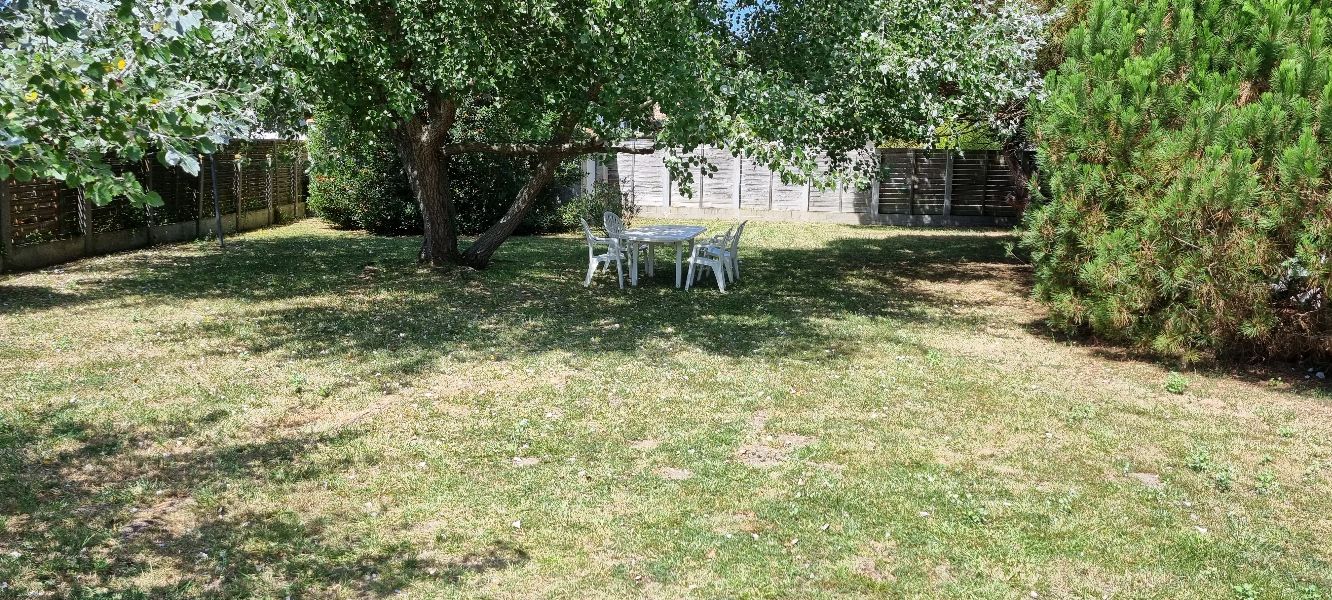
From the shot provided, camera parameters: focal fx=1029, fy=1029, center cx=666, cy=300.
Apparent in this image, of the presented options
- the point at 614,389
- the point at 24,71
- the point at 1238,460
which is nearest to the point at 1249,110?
the point at 1238,460

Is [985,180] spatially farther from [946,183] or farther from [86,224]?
[86,224]

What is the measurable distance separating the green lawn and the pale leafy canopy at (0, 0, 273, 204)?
158cm

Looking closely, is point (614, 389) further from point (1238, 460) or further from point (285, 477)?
point (1238, 460)

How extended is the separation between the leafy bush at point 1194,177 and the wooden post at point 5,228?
34.0 ft

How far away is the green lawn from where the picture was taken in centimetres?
406

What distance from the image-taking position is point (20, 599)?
11.9 feet

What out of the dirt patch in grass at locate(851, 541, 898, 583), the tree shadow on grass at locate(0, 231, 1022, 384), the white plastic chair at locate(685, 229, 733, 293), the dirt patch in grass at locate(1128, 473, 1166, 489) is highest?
the white plastic chair at locate(685, 229, 733, 293)

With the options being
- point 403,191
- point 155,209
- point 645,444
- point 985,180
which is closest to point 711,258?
point 645,444

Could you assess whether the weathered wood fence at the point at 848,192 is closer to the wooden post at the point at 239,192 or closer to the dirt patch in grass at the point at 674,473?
the wooden post at the point at 239,192

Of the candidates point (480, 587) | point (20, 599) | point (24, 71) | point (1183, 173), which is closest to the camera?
point (24, 71)

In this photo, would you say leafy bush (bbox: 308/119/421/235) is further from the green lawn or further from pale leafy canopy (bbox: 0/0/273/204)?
pale leafy canopy (bbox: 0/0/273/204)

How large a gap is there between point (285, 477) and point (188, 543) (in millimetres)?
817

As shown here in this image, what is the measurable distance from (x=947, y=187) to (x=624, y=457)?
56.4ft

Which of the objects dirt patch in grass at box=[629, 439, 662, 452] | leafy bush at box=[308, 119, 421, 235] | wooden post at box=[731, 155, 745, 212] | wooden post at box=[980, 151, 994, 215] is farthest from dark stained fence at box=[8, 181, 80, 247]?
wooden post at box=[980, 151, 994, 215]
